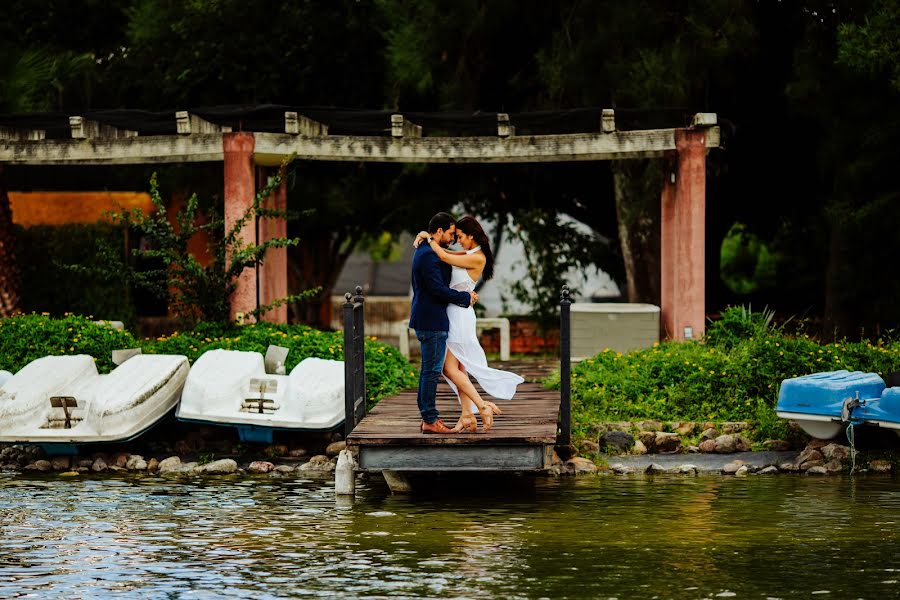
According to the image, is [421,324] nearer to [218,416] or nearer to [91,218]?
[218,416]

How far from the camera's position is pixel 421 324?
13.5m

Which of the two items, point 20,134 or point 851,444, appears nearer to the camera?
point 851,444

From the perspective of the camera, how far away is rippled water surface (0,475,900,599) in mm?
10109

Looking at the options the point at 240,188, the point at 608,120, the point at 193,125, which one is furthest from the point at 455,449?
the point at 193,125

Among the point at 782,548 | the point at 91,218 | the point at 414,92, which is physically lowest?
the point at 782,548

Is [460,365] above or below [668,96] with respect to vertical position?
below

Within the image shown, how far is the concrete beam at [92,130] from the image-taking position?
20.2 meters

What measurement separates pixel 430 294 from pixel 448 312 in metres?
0.35

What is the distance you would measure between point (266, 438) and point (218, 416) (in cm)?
62

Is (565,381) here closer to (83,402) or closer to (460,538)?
(460,538)

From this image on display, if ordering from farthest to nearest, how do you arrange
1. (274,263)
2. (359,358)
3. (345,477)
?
(274,263) → (359,358) → (345,477)

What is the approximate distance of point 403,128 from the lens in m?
20.6

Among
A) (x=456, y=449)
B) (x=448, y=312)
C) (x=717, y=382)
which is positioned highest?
(x=448, y=312)

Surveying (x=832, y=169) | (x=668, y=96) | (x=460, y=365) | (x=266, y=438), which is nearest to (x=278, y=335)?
(x=266, y=438)
